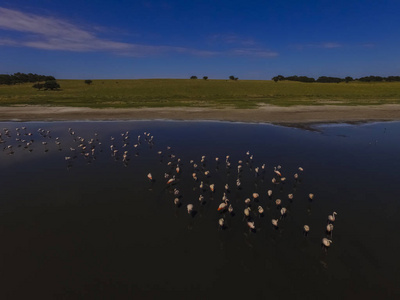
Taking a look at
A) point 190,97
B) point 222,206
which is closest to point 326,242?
point 222,206

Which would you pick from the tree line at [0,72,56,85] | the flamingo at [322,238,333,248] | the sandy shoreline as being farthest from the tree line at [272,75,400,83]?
the flamingo at [322,238,333,248]

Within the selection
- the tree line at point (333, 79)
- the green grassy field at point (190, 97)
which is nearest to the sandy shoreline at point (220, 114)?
the green grassy field at point (190, 97)

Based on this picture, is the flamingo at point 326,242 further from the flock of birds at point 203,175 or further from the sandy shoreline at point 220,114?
the sandy shoreline at point 220,114

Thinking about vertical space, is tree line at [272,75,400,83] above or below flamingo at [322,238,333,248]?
above

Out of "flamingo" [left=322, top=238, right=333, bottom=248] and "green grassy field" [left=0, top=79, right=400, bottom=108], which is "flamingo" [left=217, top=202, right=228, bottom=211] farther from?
"green grassy field" [left=0, top=79, right=400, bottom=108]

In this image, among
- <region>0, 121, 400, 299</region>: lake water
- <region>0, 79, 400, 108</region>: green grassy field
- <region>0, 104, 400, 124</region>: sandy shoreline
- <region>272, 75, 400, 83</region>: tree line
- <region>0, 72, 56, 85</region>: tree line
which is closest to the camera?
<region>0, 121, 400, 299</region>: lake water

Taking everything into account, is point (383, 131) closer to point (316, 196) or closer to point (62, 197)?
point (316, 196)

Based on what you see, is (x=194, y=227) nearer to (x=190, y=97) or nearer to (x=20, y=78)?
(x=190, y=97)
